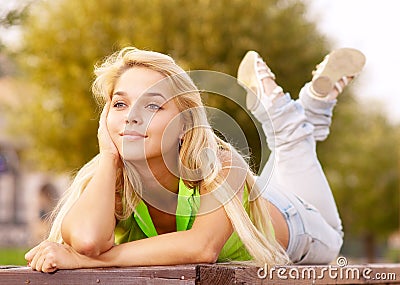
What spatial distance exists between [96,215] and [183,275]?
1.42 feet

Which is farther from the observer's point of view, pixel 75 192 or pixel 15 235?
pixel 15 235

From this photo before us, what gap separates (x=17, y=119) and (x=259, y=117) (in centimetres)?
1754

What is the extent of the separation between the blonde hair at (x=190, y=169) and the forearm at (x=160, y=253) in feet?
0.50

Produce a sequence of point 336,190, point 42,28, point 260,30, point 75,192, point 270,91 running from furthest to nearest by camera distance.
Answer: point 336,190 < point 42,28 < point 260,30 < point 270,91 < point 75,192

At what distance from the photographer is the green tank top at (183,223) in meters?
2.61

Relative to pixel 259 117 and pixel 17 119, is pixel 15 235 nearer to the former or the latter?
pixel 17 119

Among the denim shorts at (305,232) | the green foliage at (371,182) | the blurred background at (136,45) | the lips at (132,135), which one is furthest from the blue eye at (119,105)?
the green foliage at (371,182)

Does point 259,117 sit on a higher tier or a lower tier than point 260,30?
lower

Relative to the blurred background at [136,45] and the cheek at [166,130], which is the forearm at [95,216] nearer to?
the cheek at [166,130]

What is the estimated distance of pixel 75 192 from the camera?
8.99 ft

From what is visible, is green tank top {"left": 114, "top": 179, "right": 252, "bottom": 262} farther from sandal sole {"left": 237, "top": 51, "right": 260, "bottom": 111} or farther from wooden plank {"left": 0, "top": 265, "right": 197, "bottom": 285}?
sandal sole {"left": 237, "top": 51, "right": 260, "bottom": 111}

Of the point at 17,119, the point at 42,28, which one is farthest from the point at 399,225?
the point at 42,28

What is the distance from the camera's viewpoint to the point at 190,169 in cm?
261

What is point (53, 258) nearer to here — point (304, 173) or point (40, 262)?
point (40, 262)
